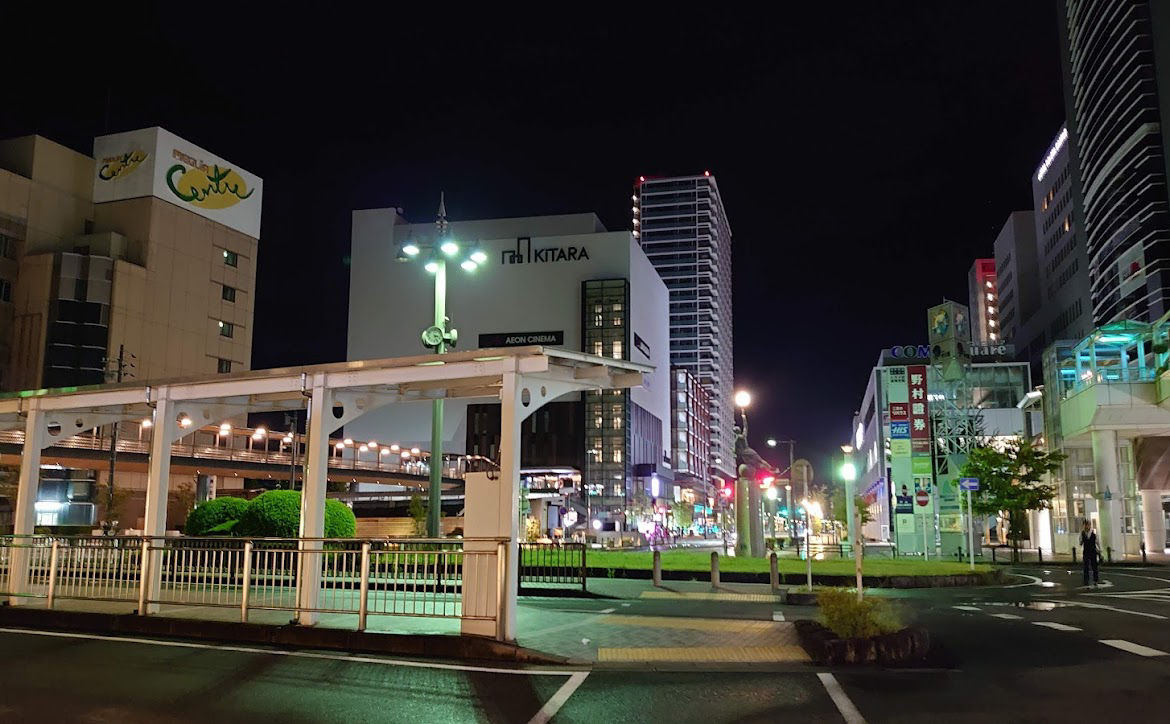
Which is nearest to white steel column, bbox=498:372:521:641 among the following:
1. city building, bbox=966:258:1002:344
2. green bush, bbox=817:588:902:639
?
green bush, bbox=817:588:902:639

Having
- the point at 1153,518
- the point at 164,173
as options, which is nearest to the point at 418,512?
the point at 1153,518

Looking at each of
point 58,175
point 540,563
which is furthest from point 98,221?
point 540,563

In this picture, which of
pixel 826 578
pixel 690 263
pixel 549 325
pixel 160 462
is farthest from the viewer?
pixel 690 263

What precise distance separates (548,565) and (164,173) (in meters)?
83.6

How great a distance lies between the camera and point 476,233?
134250 mm

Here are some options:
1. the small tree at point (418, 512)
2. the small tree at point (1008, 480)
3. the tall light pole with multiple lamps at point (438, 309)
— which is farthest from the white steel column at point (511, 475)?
the small tree at point (418, 512)

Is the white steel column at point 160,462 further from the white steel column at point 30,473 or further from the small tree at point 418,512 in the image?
the small tree at point 418,512

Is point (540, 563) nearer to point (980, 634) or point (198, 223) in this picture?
point (980, 634)

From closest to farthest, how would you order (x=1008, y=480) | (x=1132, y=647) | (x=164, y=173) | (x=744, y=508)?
1. (x=1132, y=647)
2. (x=744, y=508)
3. (x=1008, y=480)
4. (x=164, y=173)

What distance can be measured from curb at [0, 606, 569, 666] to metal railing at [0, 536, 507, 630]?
0.26 meters

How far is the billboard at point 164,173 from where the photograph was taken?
88250 mm

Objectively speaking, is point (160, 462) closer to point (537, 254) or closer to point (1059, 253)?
point (1059, 253)

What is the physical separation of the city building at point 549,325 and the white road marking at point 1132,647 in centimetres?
9102

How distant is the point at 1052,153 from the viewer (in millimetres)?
111812
